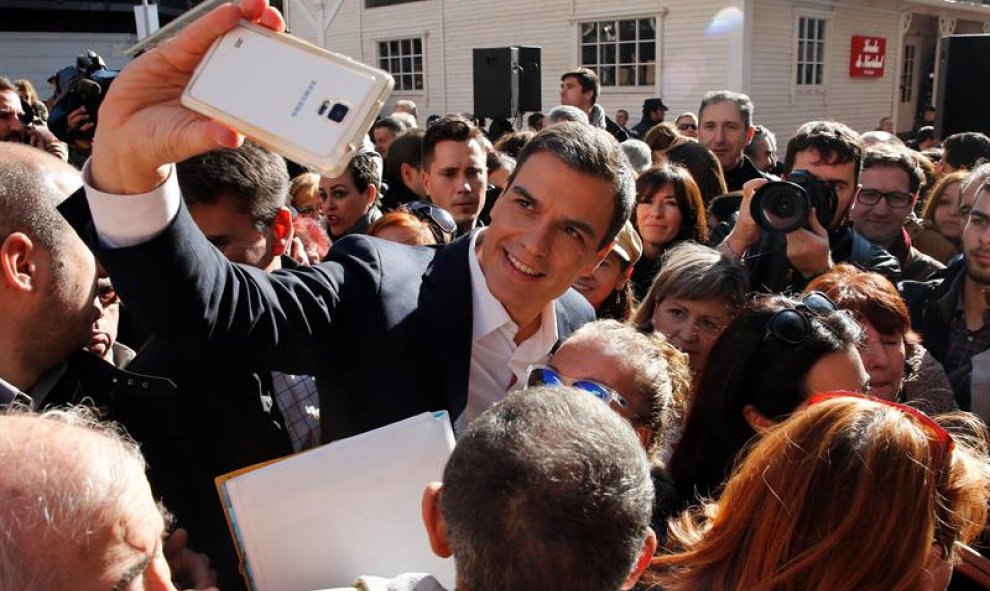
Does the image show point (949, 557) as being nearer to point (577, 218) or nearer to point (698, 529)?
point (698, 529)

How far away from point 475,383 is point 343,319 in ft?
1.34

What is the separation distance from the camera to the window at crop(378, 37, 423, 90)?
58.7 ft

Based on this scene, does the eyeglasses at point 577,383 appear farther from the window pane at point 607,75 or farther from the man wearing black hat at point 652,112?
the window pane at point 607,75

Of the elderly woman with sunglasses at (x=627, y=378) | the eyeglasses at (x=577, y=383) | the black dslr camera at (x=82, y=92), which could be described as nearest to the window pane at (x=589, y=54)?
the black dslr camera at (x=82, y=92)

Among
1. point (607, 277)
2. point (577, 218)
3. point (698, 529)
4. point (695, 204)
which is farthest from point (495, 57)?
point (698, 529)

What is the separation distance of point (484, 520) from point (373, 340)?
0.69m

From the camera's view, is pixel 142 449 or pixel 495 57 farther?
pixel 495 57

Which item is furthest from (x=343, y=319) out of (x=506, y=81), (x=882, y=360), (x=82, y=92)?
(x=506, y=81)

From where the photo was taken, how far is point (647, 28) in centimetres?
1451

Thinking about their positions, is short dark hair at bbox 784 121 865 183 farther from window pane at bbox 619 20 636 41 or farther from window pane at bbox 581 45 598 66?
window pane at bbox 581 45 598 66

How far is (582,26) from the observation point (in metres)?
15.2

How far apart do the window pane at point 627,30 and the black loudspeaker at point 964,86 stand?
864 cm

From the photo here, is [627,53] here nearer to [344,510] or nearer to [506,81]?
[506,81]

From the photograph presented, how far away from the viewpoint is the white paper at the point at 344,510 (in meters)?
1.19
